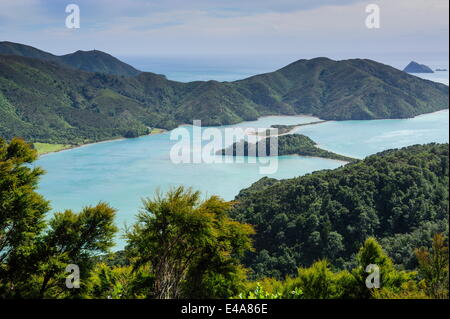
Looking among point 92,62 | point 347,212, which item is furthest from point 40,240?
point 92,62

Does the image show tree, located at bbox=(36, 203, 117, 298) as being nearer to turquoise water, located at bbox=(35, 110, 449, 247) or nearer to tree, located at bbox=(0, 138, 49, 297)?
tree, located at bbox=(0, 138, 49, 297)

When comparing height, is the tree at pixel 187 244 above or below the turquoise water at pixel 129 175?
above

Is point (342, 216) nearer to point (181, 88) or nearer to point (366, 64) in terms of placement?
point (181, 88)

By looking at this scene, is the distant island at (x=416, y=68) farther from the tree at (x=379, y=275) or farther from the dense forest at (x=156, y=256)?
the dense forest at (x=156, y=256)

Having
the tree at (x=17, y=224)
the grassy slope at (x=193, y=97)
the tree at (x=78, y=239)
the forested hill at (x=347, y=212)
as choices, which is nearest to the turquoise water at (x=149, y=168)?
the grassy slope at (x=193, y=97)

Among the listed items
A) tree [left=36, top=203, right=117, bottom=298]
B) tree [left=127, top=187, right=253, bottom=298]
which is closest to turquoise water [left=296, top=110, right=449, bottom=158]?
tree [left=127, top=187, right=253, bottom=298]
